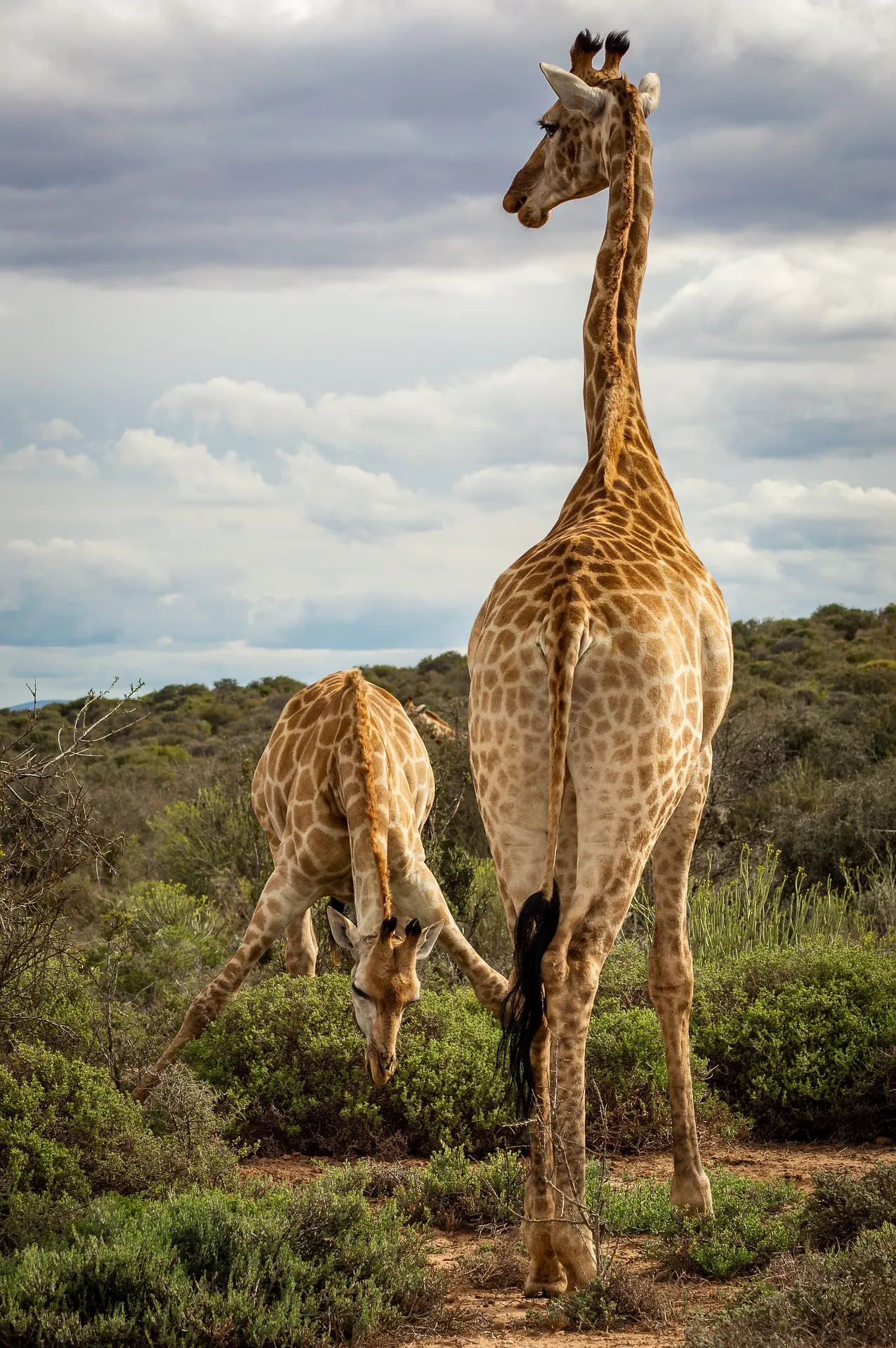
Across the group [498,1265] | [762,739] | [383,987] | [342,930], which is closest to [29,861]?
[342,930]

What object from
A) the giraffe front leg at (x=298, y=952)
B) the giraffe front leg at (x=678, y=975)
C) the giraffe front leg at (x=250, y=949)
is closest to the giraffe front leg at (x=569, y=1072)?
the giraffe front leg at (x=678, y=975)

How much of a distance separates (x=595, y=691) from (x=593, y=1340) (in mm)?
2322

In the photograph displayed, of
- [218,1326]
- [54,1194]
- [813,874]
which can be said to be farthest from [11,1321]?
[813,874]

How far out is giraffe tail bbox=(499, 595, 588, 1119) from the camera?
488 centimetres

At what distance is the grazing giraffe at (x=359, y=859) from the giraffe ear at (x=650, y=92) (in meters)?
3.61

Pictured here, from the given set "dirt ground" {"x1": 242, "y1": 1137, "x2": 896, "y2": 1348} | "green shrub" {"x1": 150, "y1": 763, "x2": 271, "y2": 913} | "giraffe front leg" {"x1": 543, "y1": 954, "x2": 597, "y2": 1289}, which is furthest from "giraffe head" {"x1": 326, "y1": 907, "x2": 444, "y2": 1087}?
"green shrub" {"x1": 150, "y1": 763, "x2": 271, "y2": 913}

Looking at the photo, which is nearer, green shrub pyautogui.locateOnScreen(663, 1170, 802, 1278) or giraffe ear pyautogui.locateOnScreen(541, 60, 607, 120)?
green shrub pyautogui.locateOnScreen(663, 1170, 802, 1278)

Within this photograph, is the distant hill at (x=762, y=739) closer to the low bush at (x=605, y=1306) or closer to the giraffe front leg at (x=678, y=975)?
the giraffe front leg at (x=678, y=975)

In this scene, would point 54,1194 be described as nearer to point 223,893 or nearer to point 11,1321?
point 11,1321

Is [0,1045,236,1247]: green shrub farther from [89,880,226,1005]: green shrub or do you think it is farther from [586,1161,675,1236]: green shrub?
[89,880,226,1005]: green shrub

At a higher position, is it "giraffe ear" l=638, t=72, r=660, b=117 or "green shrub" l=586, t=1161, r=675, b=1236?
"giraffe ear" l=638, t=72, r=660, b=117

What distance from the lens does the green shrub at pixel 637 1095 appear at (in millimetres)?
7617

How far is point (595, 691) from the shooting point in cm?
516

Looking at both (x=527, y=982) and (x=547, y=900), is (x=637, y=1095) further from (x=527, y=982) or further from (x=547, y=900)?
(x=547, y=900)
